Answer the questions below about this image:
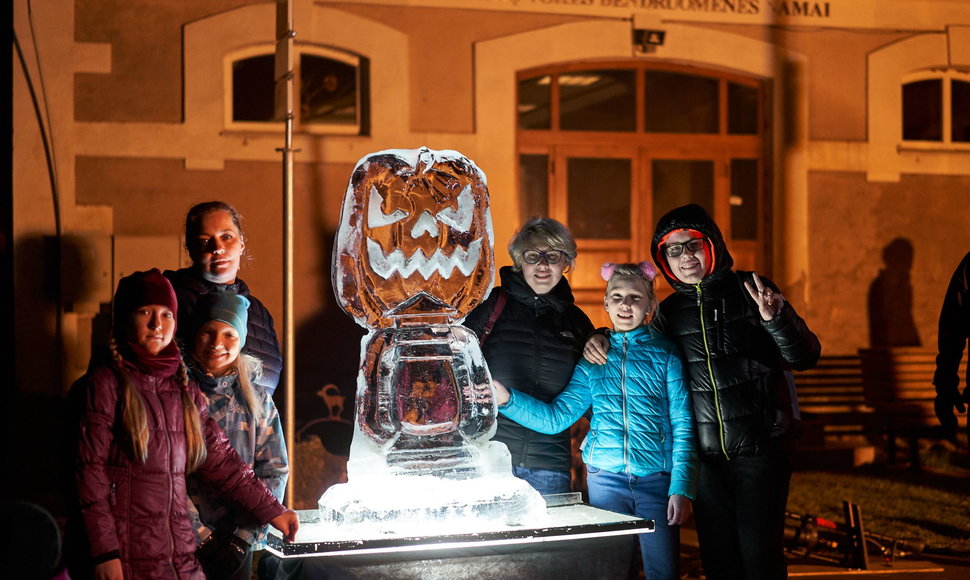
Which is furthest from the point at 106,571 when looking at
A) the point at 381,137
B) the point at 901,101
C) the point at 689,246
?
the point at 901,101

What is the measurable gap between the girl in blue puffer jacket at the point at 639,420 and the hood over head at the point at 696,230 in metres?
0.09

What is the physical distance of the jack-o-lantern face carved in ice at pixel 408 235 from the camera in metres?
3.65

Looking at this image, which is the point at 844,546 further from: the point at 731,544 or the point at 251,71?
the point at 251,71

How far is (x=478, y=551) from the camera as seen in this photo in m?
3.29

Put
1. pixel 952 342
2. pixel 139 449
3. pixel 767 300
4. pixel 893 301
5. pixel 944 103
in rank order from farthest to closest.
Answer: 1. pixel 944 103
2. pixel 893 301
3. pixel 952 342
4. pixel 767 300
5. pixel 139 449

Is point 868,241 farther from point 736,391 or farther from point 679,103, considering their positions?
point 736,391

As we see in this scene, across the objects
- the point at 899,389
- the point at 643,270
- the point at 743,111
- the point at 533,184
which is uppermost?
the point at 743,111

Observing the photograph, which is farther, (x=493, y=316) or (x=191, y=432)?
(x=493, y=316)

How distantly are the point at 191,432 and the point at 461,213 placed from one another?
3.74ft

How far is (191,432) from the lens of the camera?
3.22 m

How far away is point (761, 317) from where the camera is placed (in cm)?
386

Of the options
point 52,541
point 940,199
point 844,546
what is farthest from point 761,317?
point 940,199

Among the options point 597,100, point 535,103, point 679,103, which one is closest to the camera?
point 535,103

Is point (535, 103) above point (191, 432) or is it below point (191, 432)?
above
